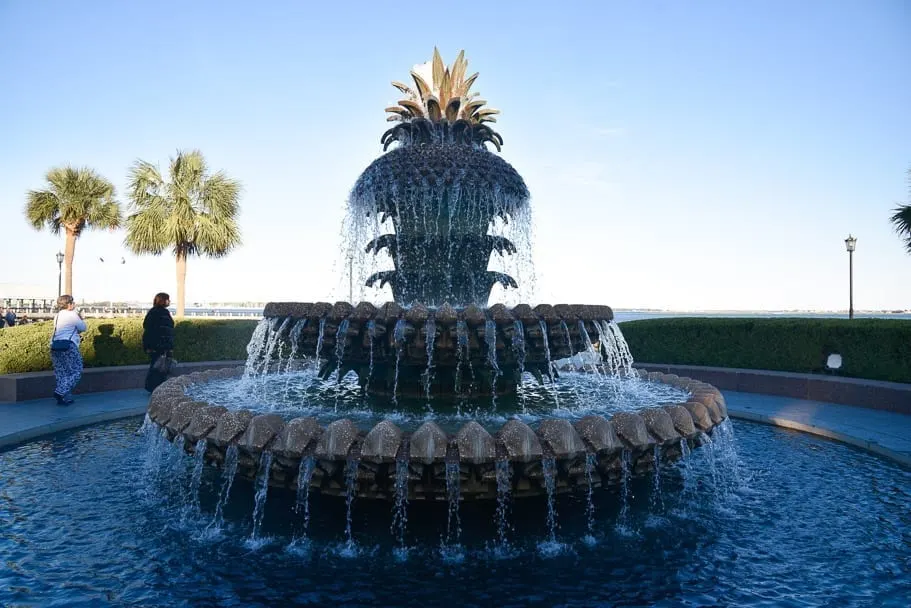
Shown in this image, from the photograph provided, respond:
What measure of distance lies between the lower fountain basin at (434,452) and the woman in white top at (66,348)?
733 cm

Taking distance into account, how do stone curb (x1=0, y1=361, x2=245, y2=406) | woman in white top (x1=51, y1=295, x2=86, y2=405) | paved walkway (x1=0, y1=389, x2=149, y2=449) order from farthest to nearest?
stone curb (x1=0, y1=361, x2=245, y2=406) → woman in white top (x1=51, y1=295, x2=86, y2=405) → paved walkway (x1=0, y1=389, x2=149, y2=449)

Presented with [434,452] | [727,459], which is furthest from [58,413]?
[727,459]

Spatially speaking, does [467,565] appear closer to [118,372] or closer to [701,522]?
[701,522]

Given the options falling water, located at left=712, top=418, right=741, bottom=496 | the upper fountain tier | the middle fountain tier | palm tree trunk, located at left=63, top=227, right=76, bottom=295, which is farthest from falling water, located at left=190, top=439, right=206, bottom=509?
palm tree trunk, located at left=63, top=227, right=76, bottom=295

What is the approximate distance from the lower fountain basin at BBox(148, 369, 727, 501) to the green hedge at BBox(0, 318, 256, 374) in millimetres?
9926

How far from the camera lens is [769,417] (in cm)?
979

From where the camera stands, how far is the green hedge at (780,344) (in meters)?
11.6

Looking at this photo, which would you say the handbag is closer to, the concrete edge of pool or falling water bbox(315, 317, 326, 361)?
the concrete edge of pool

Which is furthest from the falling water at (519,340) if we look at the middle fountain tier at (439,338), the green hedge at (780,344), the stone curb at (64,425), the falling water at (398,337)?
the green hedge at (780,344)

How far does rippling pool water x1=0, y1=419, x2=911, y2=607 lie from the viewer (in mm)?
3617

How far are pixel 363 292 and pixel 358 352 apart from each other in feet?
8.53

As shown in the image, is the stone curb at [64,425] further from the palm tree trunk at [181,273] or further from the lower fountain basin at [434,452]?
the palm tree trunk at [181,273]

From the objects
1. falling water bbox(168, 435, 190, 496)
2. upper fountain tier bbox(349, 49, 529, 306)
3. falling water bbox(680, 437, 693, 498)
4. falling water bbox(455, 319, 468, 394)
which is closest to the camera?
falling water bbox(680, 437, 693, 498)

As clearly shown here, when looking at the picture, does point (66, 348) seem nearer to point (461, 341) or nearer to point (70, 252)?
point (461, 341)
